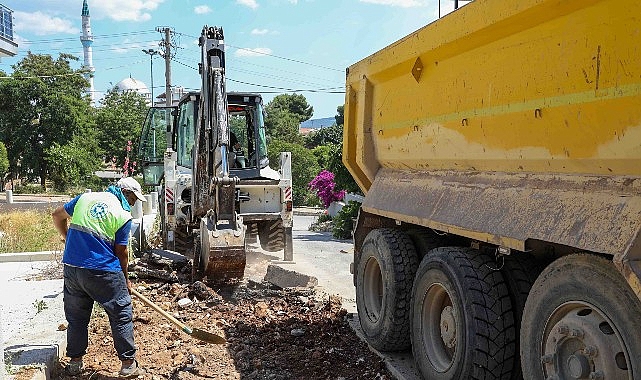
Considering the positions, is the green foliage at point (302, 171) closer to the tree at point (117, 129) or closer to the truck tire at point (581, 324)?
the tree at point (117, 129)

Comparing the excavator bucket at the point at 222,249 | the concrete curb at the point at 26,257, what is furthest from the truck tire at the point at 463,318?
the concrete curb at the point at 26,257

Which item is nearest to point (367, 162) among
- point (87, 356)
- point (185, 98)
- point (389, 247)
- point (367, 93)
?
point (367, 93)

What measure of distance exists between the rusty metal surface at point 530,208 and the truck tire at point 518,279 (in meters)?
0.38

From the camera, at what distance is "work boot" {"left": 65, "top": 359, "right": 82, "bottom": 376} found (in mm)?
4625

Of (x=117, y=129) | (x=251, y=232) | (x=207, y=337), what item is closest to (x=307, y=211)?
(x=117, y=129)

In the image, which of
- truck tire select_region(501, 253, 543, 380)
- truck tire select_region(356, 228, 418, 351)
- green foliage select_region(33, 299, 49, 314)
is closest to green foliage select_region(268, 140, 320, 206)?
green foliage select_region(33, 299, 49, 314)

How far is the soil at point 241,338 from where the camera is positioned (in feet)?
15.8

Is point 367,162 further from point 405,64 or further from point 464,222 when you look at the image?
point 464,222

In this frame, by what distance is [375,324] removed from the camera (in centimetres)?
514

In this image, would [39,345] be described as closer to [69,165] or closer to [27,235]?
[27,235]

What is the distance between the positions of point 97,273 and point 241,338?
173 centimetres

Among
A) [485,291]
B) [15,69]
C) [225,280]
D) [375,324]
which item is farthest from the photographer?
[15,69]

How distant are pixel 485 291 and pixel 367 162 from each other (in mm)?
2285

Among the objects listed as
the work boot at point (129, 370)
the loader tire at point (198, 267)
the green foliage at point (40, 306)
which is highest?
the loader tire at point (198, 267)
